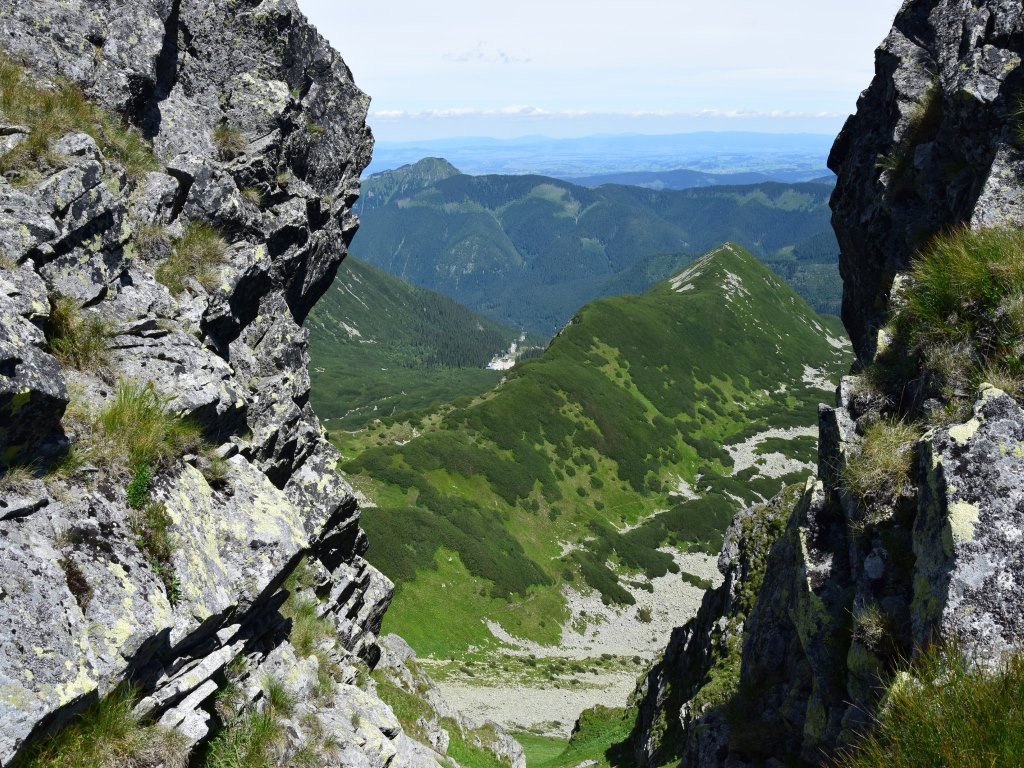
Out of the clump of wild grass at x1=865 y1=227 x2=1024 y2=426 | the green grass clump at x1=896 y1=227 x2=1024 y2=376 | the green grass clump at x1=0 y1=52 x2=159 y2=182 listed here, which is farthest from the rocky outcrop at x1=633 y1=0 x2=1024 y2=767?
the green grass clump at x1=0 y1=52 x2=159 y2=182

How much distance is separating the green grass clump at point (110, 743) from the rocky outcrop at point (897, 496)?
936 centimetres

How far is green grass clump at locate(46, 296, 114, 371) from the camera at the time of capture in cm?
1038

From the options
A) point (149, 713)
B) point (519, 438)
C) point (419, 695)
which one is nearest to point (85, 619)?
point (149, 713)

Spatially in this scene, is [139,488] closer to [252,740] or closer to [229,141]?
[252,740]

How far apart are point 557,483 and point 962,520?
12262cm

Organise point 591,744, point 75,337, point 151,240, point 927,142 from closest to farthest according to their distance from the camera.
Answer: point 75,337 → point 151,240 → point 927,142 → point 591,744

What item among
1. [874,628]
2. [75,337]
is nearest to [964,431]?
[874,628]

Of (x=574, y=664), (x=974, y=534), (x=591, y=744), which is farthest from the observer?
(x=574, y=664)

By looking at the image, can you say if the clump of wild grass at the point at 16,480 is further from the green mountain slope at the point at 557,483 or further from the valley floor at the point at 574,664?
the green mountain slope at the point at 557,483

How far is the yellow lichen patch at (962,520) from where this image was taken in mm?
8179

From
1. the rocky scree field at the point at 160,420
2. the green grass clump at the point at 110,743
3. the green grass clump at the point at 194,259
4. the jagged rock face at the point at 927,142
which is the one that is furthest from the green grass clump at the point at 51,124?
the jagged rock face at the point at 927,142

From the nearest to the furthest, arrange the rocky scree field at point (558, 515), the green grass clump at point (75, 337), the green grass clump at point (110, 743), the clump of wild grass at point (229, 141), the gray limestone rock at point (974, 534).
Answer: the green grass clump at point (110, 743) < the gray limestone rock at point (974, 534) < the green grass clump at point (75, 337) < the clump of wild grass at point (229, 141) < the rocky scree field at point (558, 515)

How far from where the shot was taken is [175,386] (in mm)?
11398

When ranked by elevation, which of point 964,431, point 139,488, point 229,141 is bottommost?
point 139,488
